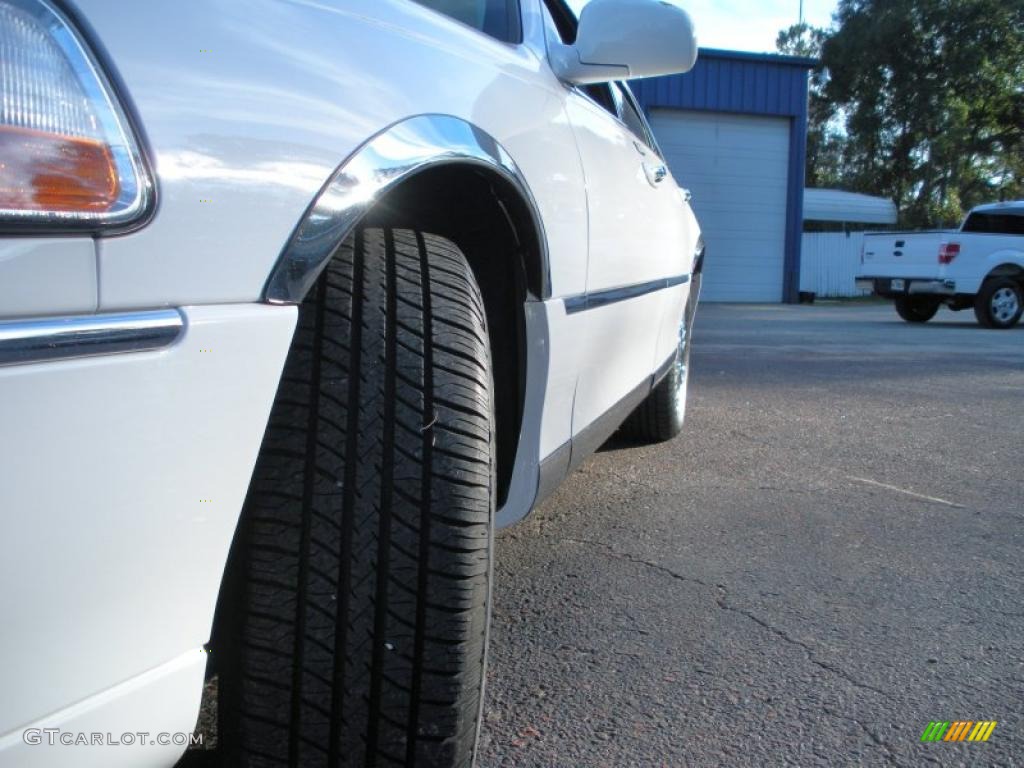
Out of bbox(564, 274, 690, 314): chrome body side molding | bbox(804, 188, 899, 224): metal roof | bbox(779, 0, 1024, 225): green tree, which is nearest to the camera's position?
bbox(564, 274, 690, 314): chrome body side molding

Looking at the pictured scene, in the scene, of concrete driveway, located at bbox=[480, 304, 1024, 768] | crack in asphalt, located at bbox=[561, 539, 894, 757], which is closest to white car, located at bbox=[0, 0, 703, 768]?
concrete driveway, located at bbox=[480, 304, 1024, 768]

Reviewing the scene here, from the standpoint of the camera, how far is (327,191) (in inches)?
45.3

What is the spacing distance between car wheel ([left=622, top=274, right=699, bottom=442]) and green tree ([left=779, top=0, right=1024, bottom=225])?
3232 centimetres

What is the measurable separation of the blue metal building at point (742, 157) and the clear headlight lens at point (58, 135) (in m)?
16.6

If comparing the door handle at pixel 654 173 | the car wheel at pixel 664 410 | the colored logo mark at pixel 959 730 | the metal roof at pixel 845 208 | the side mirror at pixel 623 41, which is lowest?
the colored logo mark at pixel 959 730

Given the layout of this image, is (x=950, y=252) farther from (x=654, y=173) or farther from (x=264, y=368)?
(x=264, y=368)

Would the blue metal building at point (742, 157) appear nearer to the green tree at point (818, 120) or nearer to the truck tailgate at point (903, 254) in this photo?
the truck tailgate at point (903, 254)

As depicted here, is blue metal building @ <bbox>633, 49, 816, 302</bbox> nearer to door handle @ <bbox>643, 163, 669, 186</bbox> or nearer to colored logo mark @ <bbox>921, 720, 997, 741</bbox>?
door handle @ <bbox>643, 163, 669, 186</bbox>

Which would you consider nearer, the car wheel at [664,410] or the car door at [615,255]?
the car door at [615,255]

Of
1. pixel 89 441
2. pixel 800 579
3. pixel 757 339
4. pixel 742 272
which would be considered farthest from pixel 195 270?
pixel 742 272

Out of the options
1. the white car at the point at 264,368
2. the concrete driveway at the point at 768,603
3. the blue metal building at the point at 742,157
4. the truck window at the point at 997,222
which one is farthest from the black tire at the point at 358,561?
the blue metal building at the point at 742,157

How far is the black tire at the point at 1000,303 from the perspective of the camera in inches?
466

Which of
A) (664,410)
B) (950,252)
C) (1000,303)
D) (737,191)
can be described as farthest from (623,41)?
(737,191)

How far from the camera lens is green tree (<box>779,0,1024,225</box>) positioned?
31422 mm
